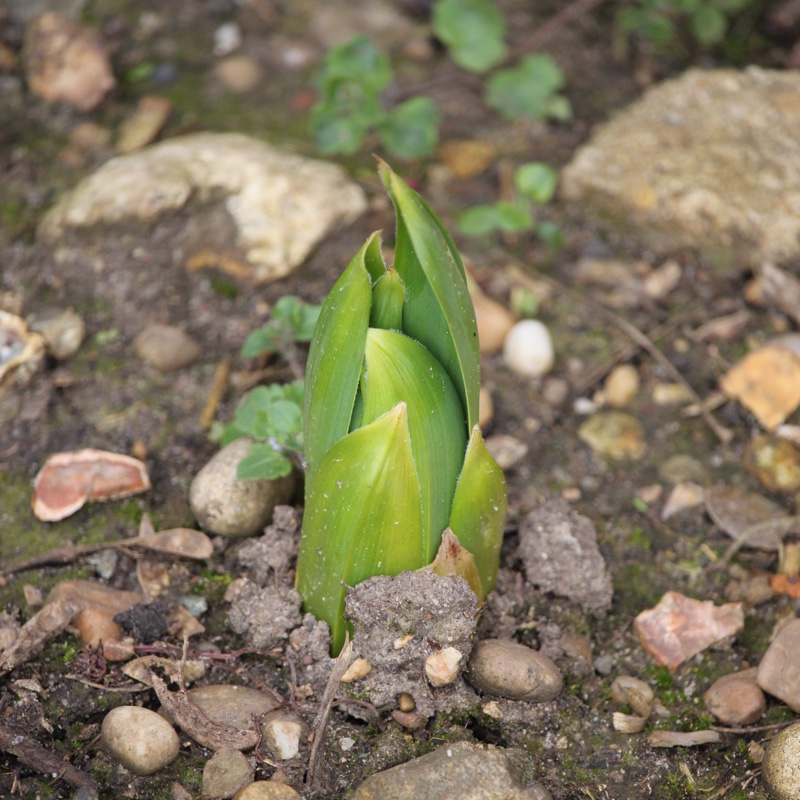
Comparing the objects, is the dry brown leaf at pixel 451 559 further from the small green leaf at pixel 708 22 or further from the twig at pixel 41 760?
the small green leaf at pixel 708 22

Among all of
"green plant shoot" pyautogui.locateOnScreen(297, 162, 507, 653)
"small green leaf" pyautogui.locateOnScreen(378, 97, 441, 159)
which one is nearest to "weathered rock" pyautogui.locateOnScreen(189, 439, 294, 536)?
"green plant shoot" pyautogui.locateOnScreen(297, 162, 507, 653)

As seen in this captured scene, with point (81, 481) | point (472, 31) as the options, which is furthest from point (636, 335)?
point (81, 481)

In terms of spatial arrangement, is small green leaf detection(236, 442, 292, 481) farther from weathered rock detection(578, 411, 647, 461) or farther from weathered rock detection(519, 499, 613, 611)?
weathered rock detection(578, 411, 647, 461)

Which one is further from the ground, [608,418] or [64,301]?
[64,301]

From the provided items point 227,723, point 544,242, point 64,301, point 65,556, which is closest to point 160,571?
point 65,556

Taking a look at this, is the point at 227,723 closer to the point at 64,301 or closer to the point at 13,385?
the point at 13,385

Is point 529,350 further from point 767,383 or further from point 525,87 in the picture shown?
point 525,87

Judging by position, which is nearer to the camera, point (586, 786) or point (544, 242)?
point (586, 786)
